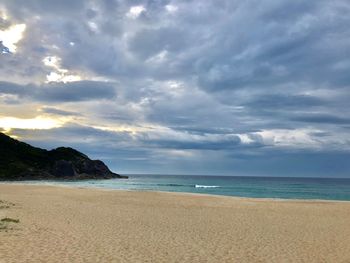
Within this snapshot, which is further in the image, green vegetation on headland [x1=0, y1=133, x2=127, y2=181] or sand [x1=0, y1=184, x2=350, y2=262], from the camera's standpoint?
green vegetation on headland [x1=0, y1=133, x2=127, y2=181]

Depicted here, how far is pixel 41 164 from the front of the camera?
17088cm

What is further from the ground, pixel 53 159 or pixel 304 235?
pixel 53 159

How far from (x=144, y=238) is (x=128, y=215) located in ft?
30.1

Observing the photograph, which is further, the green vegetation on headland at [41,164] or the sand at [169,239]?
the green vegetation on headland at [41,164]

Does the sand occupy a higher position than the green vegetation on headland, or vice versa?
the green vegetation on headland

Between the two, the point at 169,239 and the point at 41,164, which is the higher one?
the point at 41,164

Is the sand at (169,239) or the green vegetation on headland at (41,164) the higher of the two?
the green vegetation on headland at (41,164)

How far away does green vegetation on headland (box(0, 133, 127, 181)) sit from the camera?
14590 cm

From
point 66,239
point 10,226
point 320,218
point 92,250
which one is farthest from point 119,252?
→ point 320,218

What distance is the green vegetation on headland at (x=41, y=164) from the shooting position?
5744 inches

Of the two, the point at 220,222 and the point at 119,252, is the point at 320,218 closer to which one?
the point at 220,222

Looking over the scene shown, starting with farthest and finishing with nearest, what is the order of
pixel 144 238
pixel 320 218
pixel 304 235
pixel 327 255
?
pixel 320 218, pixel 304 235, pixel 144 238, pixel 327 255

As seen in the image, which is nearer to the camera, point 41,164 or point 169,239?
point 169,239

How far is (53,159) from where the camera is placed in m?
183
